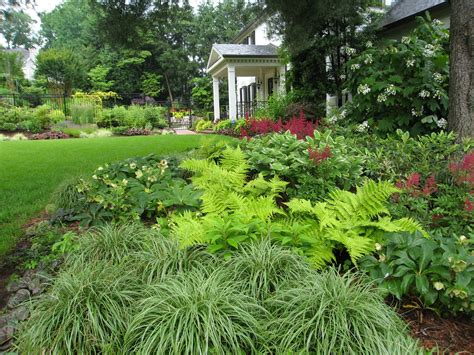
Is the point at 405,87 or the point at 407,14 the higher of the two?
the point at 407,14

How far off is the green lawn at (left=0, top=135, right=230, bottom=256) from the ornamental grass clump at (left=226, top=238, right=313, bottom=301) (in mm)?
2303

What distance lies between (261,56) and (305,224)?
15435 mm

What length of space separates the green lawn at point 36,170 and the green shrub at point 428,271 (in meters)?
3.11

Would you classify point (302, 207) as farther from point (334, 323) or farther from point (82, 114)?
point (82, 114)

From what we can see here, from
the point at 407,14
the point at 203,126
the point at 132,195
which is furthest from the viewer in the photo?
the point at 203,126

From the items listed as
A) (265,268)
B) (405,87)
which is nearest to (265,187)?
(265,268)

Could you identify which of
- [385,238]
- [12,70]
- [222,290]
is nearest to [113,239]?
[222,290]

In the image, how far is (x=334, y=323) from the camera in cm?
176

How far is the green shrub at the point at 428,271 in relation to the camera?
2039 mm

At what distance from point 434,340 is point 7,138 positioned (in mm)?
15299

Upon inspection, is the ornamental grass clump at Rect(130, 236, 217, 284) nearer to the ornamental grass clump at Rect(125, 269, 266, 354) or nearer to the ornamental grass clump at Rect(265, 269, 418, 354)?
the ornamental grass clump at Rect(125, 269, 266, 354)

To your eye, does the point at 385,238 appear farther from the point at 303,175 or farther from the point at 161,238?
the point at 161,238

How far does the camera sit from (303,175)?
3404 millimetres

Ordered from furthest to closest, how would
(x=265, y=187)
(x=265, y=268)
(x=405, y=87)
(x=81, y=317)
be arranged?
(x=405, y=87)
(x=265, y=187)
(x=265, y=268)
(x=81, y=317)
